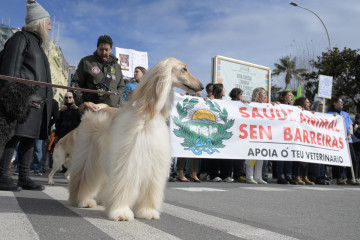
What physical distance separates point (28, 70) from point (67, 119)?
179 inches

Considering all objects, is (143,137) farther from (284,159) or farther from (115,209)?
(284,159)

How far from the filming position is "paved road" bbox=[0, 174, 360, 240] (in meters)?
2.96

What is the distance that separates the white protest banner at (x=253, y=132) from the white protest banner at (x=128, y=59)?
14.7 ft

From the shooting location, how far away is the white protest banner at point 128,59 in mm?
13164

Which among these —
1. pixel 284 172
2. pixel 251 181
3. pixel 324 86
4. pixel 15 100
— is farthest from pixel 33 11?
pixel 324 86

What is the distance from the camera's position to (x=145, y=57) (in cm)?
1386

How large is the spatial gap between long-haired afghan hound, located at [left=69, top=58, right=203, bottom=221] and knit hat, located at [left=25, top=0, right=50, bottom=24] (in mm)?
2499

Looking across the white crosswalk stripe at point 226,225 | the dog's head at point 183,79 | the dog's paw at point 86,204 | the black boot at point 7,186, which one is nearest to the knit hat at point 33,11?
the black boot at point 7,186

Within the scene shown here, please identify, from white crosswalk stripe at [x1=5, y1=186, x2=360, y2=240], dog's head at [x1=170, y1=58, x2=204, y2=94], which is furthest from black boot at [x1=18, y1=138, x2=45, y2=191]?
dog's head at [x1=170, y1=58, x2=204, y2=94]

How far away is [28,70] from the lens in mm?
5418

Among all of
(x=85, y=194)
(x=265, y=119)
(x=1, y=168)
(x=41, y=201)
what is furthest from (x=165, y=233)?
(x=265, y=119)

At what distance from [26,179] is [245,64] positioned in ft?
30.6

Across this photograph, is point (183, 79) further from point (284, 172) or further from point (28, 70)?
point (284, 172)

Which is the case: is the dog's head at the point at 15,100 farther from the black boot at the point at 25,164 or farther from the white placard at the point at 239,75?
the white placard at the point at 239,75
